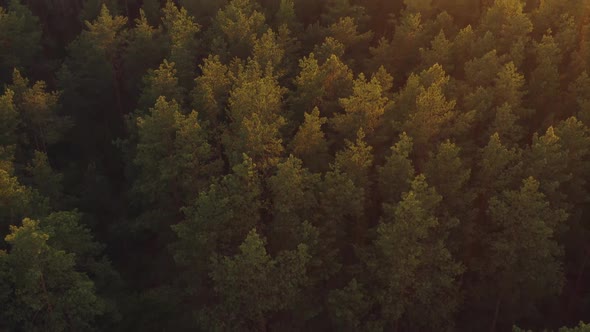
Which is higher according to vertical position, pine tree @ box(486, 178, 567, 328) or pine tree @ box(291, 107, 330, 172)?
pine tree @ box(291, 107, 330, 172)

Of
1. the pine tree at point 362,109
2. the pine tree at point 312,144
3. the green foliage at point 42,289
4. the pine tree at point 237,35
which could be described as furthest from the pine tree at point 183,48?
the green foliage at point 42,289

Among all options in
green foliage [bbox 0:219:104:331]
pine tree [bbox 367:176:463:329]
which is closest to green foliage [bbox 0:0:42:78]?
green foliage [bbox 0:219:104:331]

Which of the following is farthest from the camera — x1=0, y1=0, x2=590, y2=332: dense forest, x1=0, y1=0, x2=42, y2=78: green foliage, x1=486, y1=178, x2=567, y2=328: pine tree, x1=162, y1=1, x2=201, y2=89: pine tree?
x1=0, y1=0, x2=42, y2=78: green foliage

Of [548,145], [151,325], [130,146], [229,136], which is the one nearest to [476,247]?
[548,145]

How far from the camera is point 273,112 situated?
114 feet

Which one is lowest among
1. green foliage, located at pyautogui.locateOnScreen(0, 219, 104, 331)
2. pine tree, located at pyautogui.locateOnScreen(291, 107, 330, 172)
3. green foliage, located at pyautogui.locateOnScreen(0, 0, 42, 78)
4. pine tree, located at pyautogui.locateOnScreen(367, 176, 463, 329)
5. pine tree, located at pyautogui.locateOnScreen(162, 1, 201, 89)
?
green foliage, located at pyautogui.locateOnScreen(0, 219, 104, 331)

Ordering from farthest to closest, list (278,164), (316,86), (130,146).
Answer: (130,146), (316,86), (278,164)

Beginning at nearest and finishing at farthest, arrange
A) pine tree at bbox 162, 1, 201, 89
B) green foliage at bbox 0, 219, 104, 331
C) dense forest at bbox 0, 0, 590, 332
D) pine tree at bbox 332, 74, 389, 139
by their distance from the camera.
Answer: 1. green foliage at bbox 0, 219, 104, 331
2. dense forest at bbox 0, 0, 590, 332
3. pine tree at bbox 332, 74, 389, 139
4. pine tree at bbox 162, 1, 201, 89

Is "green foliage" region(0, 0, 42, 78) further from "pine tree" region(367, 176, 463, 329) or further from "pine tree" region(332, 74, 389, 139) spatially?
"pine tree" region(367, 176, 463, 329)

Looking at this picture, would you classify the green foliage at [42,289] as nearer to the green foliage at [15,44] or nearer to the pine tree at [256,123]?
the pine tree at [256,123]

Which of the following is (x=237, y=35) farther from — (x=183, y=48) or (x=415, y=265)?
(x=415, y=265)

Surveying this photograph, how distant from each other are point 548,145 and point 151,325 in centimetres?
2546

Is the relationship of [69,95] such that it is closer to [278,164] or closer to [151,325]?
[151,325]

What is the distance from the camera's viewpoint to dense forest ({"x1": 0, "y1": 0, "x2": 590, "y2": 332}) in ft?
98.3
